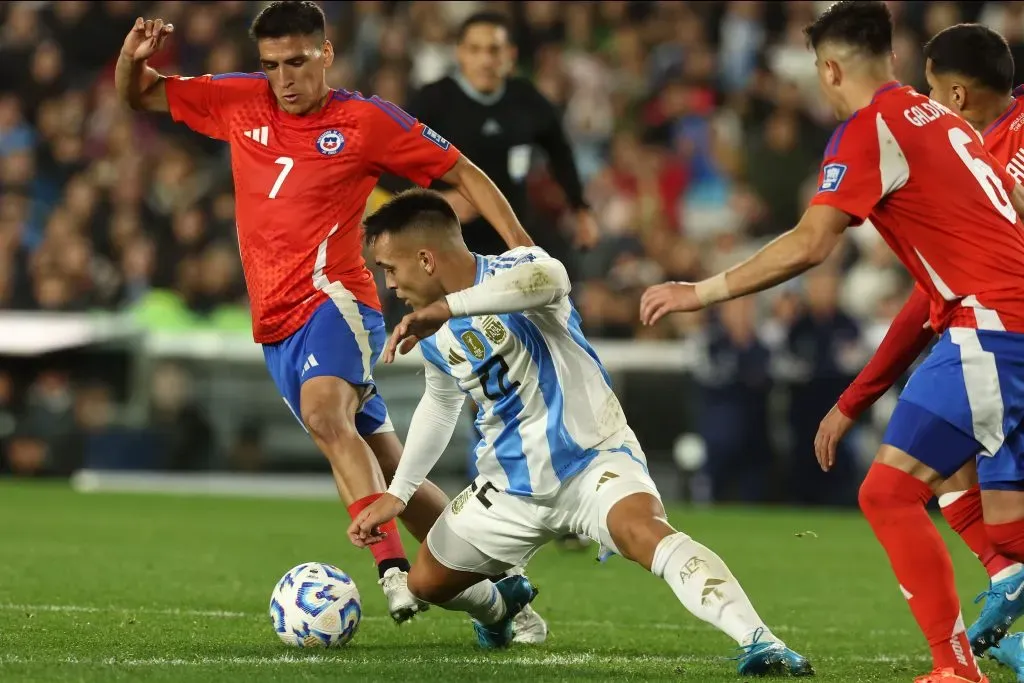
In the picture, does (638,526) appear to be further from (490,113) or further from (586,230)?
(490,113)

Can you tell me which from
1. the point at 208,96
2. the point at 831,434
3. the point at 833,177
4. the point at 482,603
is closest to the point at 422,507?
the point at 482,603

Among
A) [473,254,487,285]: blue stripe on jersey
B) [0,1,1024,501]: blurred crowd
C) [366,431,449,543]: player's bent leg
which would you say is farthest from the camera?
[0,1,1024,501]: blurred crowd

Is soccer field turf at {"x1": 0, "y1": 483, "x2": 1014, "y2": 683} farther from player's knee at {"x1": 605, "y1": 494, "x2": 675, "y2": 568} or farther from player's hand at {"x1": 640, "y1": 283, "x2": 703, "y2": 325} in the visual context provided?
player's hand at {"x1": 640, "y1": 283, "x2": 703, "y2": 325}

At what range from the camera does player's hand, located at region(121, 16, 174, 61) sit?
6.78m

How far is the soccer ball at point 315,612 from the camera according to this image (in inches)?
221

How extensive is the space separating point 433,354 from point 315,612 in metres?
1.02

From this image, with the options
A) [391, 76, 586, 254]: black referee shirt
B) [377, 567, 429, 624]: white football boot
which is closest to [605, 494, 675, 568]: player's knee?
[377, 567, 429, 624]: white football boot

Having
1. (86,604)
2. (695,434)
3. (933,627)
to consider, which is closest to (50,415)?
(695,434)

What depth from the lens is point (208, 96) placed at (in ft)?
22.7

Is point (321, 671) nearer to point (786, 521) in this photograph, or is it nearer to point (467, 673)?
point (467, 673)

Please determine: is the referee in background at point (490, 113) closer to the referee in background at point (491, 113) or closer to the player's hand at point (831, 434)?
the referee in background at point (491, 113)

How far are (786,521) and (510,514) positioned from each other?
7.37m

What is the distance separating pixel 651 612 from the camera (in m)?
7.07

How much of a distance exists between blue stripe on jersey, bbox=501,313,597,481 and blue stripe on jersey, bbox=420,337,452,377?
0.30 metres
